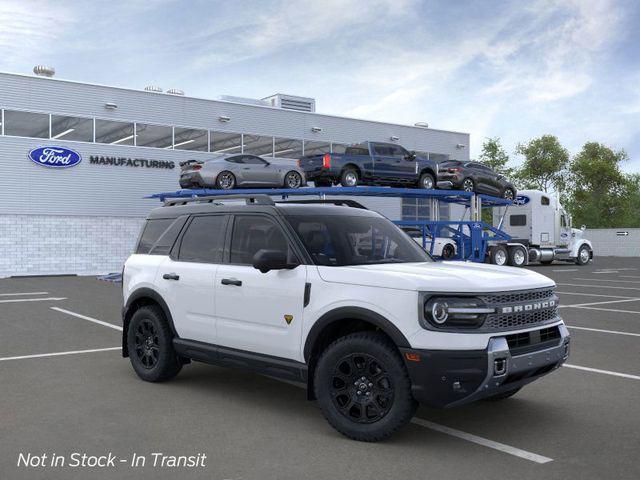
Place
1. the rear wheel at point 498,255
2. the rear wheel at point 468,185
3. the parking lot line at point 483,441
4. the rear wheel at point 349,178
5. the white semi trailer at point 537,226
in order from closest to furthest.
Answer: the parking lot line at point 483,441 → the rear wheel at point 349,178 → the rear wheel at point 468,185 → the rear wheel at point 498,255 → the white semi trailer at point 537,226

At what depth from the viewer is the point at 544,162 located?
232 feet

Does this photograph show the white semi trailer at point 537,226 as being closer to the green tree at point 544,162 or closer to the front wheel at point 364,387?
the front wheel at point 364,387

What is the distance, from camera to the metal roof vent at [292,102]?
1393 inches

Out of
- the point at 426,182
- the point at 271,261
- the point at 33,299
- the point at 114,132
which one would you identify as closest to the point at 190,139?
the point at 114,132

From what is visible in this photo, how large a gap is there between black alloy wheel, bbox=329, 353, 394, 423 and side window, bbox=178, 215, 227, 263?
184 centimetres

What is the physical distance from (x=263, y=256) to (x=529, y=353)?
7.09 feet

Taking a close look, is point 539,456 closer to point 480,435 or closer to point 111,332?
point 480,435

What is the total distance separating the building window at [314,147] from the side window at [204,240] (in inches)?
1103

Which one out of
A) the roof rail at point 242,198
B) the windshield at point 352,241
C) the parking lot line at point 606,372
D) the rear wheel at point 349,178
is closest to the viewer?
the windshield at point 352,241

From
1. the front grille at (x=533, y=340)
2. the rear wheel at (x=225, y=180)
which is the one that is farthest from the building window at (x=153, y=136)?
the front grille at (x=533, y=340)

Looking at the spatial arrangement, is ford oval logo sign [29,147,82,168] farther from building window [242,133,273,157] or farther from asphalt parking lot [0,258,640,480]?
asphalt parking lot [0,258,640,480]

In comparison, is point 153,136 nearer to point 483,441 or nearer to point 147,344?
point 147,344

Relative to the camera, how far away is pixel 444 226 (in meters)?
24.3

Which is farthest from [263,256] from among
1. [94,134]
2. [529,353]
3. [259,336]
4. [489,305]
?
[94,134]
